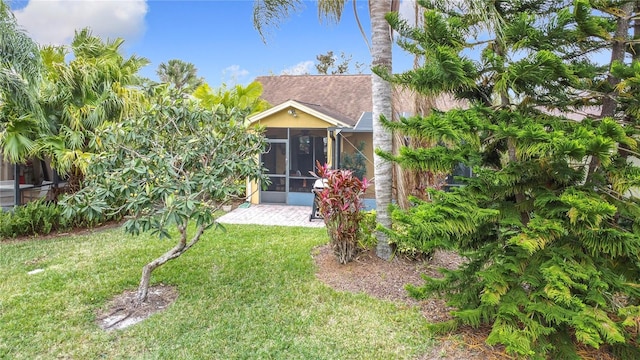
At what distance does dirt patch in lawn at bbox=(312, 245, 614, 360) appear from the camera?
13.5 ft

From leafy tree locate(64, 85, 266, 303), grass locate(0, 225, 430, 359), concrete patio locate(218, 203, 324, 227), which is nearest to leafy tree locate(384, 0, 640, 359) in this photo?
grass locate(0, 225, 430, 359)

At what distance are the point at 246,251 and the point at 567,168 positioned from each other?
6167 mm

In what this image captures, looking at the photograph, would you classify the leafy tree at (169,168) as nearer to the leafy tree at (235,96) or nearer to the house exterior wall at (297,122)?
the house exterior wall at (297,122)

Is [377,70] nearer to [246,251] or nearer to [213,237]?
[246,251]

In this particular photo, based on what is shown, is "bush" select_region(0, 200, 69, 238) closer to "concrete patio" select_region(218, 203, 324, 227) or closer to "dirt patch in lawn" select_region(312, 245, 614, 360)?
"concrete patio" select_region(218, 203, 324, 227)

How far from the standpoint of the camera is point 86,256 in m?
8.05

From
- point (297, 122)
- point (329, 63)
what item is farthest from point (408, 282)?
point (329, 63)

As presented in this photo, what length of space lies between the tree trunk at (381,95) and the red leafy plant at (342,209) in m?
0.37

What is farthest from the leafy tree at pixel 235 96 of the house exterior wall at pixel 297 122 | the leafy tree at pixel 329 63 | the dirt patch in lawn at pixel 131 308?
the leafy tree at pixel 329 63

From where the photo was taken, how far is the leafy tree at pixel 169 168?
192 inches

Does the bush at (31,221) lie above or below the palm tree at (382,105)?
below

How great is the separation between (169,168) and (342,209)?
2.98 m

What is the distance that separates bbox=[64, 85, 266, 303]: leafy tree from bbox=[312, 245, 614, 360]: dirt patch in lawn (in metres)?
2.18

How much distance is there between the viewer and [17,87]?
28.1 feet
